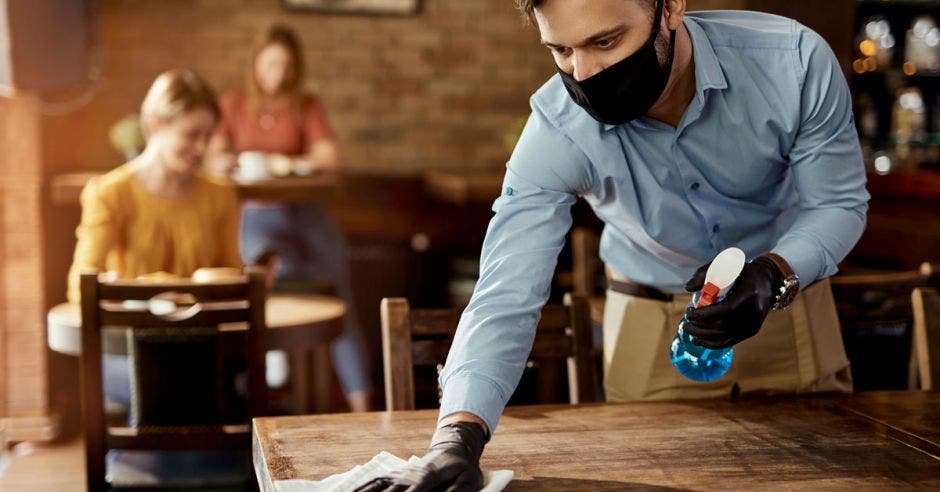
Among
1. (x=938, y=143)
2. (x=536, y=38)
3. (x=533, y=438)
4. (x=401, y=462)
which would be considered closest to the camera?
(x=401, y=462)

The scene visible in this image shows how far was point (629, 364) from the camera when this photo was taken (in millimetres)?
1927

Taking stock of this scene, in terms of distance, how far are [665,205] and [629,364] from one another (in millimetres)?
367

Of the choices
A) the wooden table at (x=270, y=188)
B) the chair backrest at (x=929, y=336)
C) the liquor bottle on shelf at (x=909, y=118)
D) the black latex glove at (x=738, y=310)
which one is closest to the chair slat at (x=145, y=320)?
the black latex glove at (x=738, y=310)

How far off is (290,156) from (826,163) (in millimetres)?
3146

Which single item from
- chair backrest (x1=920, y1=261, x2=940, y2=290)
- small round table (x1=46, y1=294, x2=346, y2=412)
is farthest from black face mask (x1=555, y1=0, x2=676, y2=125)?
small round table (x1=46, y1=294, x2=346, y2=412)

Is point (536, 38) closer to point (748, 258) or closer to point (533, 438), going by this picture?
point (748, 258)

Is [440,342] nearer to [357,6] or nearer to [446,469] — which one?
[446,469]

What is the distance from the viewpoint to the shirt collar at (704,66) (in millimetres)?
1651

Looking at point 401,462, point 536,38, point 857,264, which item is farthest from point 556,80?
point 536,38

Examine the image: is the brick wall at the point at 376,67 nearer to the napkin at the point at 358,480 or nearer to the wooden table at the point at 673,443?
the wooden table at the point at 673,443

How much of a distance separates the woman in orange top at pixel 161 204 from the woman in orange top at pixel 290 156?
958mm

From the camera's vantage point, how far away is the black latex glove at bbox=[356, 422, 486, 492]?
4.04ft

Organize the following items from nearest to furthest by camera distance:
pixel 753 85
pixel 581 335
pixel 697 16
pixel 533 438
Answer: pixel 533 438 → pixel 753 85 → pixel 697 16 → pixel 581 335

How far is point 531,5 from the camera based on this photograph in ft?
4.91
